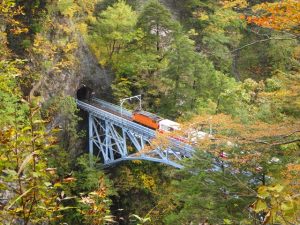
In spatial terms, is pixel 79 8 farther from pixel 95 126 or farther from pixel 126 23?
pixel 95 126

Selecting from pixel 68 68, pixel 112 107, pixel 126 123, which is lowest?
pixel 126 123

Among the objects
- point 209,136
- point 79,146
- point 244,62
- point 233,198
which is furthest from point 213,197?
A: point 244,62

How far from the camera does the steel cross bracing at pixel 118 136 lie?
18.6 meters

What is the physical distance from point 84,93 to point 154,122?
6.72m

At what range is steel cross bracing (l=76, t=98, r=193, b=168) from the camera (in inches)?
731

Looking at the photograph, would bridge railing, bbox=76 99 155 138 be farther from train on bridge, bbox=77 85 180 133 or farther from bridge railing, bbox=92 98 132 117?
bridge railing, bbox=92 98 132 117

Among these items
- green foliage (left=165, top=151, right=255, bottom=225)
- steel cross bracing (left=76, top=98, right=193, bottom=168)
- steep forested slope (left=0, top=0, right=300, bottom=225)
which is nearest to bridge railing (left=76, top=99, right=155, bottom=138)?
steel cross bracing (left=76, top=98, right=193, bottom=168)

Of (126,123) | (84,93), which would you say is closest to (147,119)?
(126,123)

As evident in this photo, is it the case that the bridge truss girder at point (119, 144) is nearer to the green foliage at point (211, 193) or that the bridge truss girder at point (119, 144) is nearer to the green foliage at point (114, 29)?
the green foliage at point (114, 29)

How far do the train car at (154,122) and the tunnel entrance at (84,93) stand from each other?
4.71 meters

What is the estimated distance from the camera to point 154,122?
1991 centimetres

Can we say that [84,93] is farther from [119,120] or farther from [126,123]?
[126,123]

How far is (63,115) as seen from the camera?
20.3 meters

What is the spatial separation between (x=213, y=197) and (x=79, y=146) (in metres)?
12.5
